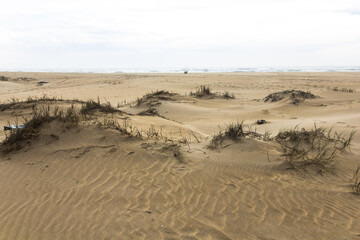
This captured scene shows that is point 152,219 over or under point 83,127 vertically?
under

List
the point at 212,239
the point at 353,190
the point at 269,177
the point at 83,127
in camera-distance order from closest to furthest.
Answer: the point at 212,239 < the point at 353,190 < the point at 269,177 < the point at 83,127

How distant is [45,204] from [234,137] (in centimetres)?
328

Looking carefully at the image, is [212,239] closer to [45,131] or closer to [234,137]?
[234,137]

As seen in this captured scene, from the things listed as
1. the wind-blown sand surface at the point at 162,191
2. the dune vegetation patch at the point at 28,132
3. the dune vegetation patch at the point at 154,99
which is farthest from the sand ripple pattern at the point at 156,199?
the dune vegetation patch at the point at 154,99

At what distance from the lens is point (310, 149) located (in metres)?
4.91

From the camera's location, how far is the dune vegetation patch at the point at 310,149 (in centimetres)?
445

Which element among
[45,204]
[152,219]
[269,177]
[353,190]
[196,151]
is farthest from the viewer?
[196,151]

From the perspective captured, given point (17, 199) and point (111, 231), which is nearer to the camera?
point (111, 231)

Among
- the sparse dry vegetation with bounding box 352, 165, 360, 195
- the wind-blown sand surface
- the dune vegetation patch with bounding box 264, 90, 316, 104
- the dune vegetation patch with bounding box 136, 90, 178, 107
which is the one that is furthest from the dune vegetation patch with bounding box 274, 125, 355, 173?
the dune vegetation patch with bounding box 136, 90, 178, 107

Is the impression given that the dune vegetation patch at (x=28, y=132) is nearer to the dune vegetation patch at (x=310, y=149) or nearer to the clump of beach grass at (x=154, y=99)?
the dune vegetation patch at (x=310, y=149)

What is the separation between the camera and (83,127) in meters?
5.33

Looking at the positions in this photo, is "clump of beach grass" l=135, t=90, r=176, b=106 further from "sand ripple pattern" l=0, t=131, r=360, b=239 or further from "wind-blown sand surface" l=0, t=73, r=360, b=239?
"sand ripple pattern" l=0, t=131, r=360, b=239

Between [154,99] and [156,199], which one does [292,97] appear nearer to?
[154,99]

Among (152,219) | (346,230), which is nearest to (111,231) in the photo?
(152,219)
